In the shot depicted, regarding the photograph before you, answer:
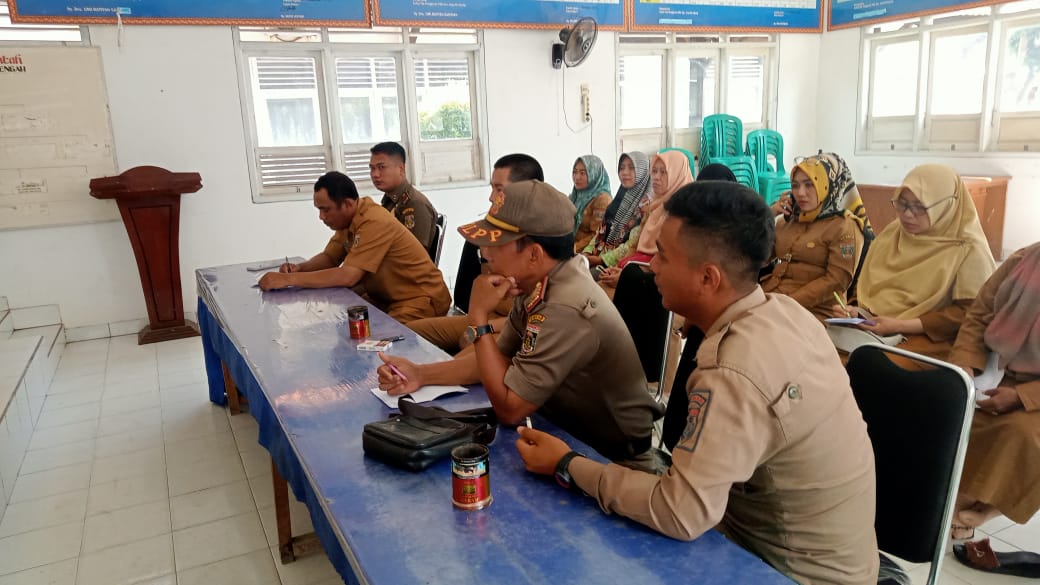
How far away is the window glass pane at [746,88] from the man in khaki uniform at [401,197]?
456cm

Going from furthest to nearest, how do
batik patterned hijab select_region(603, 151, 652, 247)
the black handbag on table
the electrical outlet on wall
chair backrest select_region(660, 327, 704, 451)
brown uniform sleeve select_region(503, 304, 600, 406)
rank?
the electrical outlet on wall < batik patterned hijab select_region(603, 151, 652, 247) < chair backrest select_region(660, 327, 704, 451) < brown uniform sleeve select_region(503, 304, 600, 406) < the black handbag on table

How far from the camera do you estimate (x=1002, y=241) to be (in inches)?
251

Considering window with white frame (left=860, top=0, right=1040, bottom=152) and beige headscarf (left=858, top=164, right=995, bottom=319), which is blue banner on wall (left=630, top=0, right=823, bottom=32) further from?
beige headscarf (left=858, top=164, right=995, bottom=319)

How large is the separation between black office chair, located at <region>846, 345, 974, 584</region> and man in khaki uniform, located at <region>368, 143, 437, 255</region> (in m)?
2.97

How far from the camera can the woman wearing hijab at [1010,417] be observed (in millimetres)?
2049

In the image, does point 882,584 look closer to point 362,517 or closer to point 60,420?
point 362,517

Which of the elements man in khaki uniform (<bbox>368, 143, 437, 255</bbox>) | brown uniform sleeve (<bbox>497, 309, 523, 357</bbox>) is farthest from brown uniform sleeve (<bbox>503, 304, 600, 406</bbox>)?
man in khaki uniform (<bbox>368, 143, 437, 255</bbox>)

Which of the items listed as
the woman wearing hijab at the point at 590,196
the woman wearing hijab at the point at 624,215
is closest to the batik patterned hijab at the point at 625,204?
the woman wearing hijab at the point at 624,215

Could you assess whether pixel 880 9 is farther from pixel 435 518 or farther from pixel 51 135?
pixel 435 518

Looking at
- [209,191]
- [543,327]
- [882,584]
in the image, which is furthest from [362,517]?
[209,191]

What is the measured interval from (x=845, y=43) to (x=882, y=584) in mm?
7432

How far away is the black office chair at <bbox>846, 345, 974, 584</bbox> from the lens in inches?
54.1

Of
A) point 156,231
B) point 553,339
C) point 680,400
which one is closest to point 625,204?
point 680,400

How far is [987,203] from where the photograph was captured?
618 centimetres
